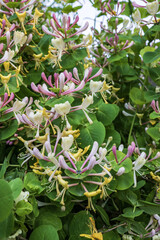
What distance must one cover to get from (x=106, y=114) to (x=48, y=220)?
0.33 meters

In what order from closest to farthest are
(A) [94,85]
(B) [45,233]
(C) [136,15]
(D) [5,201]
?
(D) [5,201], (B) [45,233], (A) [94,85], (C) [136,15]

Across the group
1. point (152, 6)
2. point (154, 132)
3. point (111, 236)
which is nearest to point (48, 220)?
point (111, 236)

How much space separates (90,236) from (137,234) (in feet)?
0.59

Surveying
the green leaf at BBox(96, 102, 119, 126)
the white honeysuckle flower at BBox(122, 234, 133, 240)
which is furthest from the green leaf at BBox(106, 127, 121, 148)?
the white honeysuckle flower at BBox(122, 234, 133, 240)

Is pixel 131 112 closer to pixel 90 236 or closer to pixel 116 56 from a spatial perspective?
pixel 116 56

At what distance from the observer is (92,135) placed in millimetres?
662

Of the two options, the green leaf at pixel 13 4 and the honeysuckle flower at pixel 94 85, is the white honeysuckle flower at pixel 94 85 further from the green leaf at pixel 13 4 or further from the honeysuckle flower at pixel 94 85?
the green leaf at pixel 13 4

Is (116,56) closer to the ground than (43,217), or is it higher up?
higher up

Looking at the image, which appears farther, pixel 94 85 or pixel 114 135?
pixel 114 135

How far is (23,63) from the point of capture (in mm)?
781

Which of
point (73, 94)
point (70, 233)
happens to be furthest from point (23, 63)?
point (70, 233)

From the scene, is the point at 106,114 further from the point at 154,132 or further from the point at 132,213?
the point at 132,213

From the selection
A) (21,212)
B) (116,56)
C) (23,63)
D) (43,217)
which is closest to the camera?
(21,212)

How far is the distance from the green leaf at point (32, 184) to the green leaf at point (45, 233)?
0.23 feet
